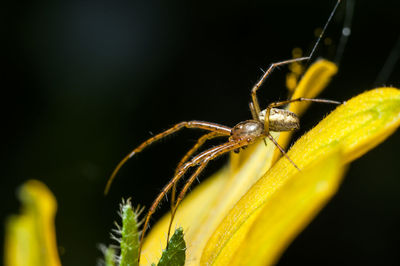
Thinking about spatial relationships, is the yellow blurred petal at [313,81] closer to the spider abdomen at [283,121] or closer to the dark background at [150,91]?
the spider abdomen at [283,121]

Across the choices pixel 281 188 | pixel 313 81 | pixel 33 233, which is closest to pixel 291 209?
pixel 281 188

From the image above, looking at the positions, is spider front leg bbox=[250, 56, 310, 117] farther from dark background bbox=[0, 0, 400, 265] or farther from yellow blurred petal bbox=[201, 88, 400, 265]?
yellow blurred petal bbox=[201, 88, 400, 265]

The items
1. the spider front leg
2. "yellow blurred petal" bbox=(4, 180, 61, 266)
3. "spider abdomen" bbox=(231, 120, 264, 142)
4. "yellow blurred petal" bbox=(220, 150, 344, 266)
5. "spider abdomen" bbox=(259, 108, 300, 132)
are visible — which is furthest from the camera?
the spider front leg

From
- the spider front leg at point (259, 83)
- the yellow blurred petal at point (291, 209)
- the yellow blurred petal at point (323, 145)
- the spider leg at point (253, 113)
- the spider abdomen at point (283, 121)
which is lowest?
the yellow blurred petal at point (291, 209)

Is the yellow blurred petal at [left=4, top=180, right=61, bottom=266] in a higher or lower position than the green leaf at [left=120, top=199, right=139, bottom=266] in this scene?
higher

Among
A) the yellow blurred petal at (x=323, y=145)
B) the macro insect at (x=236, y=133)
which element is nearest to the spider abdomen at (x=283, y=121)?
the macro insect at (x=236, y=133)

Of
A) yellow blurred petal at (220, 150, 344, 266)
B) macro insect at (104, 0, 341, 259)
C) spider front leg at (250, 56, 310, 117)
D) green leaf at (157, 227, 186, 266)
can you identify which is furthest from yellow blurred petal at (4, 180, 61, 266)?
spider front leg at (250, 56, 310, 117)

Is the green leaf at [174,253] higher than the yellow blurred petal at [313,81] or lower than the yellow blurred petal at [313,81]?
lower

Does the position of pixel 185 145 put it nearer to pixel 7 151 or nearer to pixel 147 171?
pixel 147 171
